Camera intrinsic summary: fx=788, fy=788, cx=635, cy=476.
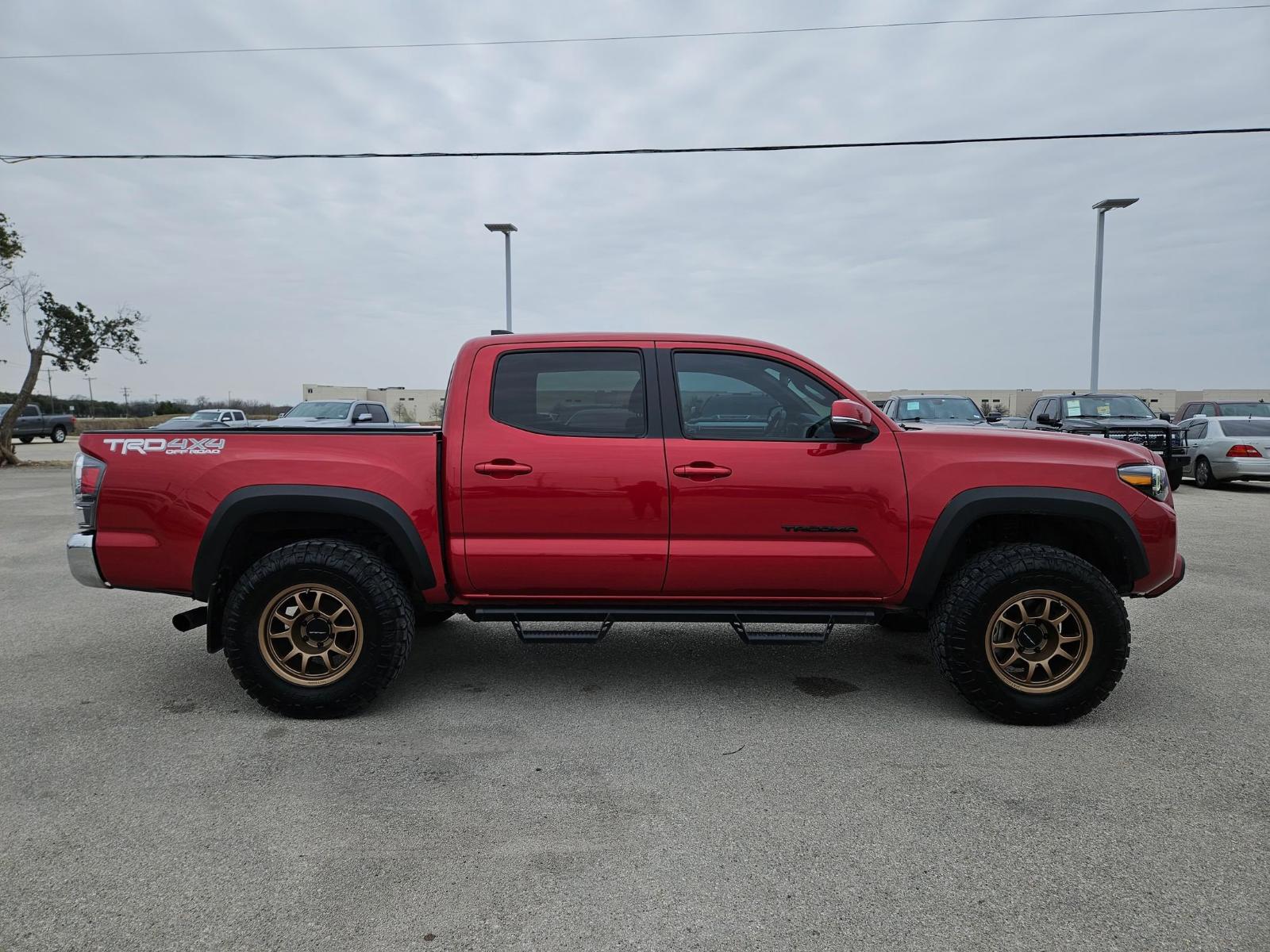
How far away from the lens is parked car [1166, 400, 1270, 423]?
733 inches

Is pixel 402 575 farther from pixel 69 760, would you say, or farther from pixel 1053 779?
pixel 1053 779

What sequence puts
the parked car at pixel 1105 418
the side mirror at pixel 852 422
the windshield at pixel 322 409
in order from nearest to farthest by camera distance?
the side mirror at pixel 852 422, the parked car at pixel 1105 418, the windshield at pixel 322 409

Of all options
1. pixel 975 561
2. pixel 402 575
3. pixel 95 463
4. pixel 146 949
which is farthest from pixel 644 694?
pixel 95 463

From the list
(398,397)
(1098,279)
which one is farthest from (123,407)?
(1098,279)

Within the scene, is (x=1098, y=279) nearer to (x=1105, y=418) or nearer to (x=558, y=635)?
(x=1105, y=418)

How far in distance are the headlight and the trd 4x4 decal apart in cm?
444

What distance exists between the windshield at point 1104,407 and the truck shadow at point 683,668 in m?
11.3

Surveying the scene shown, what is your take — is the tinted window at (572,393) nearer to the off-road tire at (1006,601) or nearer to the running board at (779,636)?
the running board at (779,636)

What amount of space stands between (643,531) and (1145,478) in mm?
2463

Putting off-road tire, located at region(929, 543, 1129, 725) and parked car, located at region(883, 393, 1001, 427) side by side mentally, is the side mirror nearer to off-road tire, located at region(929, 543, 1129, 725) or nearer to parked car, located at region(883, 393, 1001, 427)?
off-road tire, located at region(929, 543, 1129, 725)

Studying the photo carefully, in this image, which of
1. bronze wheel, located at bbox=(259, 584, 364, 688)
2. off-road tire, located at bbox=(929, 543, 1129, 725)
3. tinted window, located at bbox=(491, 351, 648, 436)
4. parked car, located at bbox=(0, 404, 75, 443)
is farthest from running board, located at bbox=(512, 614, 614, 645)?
parked car, located at bbox=(0, 404, 75, 443)

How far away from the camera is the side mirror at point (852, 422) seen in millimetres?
3693

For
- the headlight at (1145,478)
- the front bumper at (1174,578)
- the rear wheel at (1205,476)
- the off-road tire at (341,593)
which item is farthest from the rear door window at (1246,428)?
the off-road tire at (341,593)

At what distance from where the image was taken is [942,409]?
1453 cm
